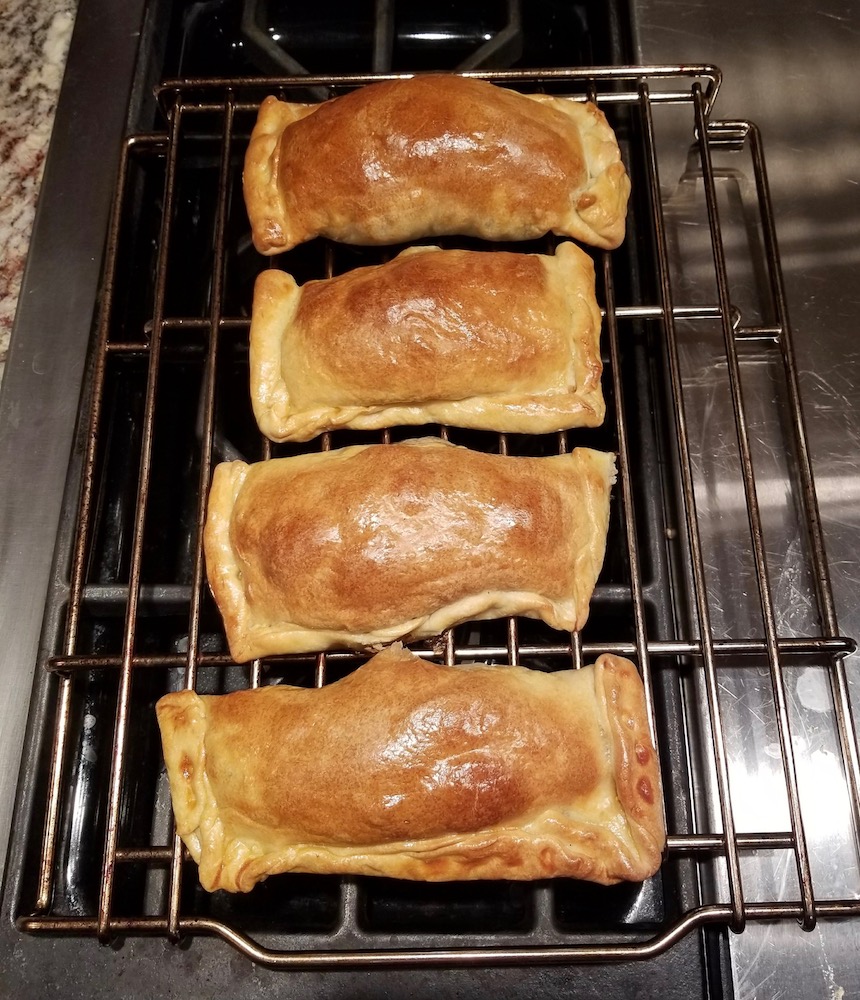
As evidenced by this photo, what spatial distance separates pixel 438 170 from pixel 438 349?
41 centimetres

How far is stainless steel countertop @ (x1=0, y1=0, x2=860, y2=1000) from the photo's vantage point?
1.44 metres

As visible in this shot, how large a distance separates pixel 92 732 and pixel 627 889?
1075 millimetres

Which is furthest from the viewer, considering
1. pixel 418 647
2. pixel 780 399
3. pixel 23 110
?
pixel 23 110

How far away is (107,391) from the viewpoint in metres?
1.70

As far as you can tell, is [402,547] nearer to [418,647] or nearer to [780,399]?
[418,647]

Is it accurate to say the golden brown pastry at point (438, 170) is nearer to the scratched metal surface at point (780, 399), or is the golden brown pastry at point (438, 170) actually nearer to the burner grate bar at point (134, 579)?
the burner grate bar at point (134, 579)

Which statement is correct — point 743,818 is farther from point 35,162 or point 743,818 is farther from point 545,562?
point 35,162

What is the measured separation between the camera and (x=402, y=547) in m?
1.41

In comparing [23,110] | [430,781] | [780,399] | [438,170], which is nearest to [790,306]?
[780,399]

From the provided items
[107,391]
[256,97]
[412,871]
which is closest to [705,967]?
[412,871]

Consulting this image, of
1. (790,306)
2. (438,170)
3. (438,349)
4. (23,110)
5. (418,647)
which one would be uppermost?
(23,110)

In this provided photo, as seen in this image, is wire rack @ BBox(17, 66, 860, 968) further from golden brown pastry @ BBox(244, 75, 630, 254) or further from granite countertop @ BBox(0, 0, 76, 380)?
granite countertop @ BBox(0, 0, 76, 380)

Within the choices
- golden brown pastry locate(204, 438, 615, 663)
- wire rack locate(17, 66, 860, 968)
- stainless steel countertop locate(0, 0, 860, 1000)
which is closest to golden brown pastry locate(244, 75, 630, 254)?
wire rack locate(17, 66, 860, 968)

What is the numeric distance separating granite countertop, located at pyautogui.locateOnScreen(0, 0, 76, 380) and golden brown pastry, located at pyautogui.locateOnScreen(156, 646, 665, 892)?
46.4 inches
